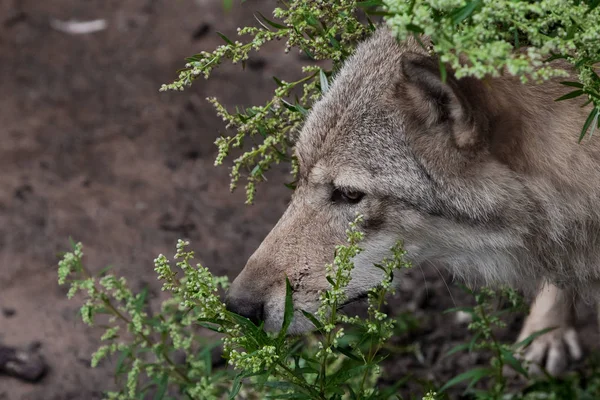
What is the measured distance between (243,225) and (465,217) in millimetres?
2602

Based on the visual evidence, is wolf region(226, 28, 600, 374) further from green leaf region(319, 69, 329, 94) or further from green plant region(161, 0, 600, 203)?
green plant region(161, 0, 600, 203)

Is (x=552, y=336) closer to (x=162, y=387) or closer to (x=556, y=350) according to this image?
(x=556, y=350)

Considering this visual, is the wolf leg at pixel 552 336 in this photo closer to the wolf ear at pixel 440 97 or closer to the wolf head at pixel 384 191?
the wolf head at pixel 384 191

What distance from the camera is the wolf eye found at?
2926 mm

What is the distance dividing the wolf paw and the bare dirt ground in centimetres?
22

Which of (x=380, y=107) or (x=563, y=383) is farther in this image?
(x=563, y=383)

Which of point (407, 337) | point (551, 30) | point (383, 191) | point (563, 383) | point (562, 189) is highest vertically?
point (551, 30)

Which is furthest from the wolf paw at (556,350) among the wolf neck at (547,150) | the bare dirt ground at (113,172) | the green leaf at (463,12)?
the green leaf at (463,12)

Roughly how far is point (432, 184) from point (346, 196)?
1.11ft

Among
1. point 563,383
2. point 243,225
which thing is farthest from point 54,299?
point 563,383

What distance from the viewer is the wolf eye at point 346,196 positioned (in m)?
2.93

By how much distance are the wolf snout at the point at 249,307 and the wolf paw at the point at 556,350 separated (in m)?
2.04

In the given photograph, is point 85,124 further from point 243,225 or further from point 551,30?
point 551,30

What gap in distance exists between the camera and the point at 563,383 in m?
3.86
